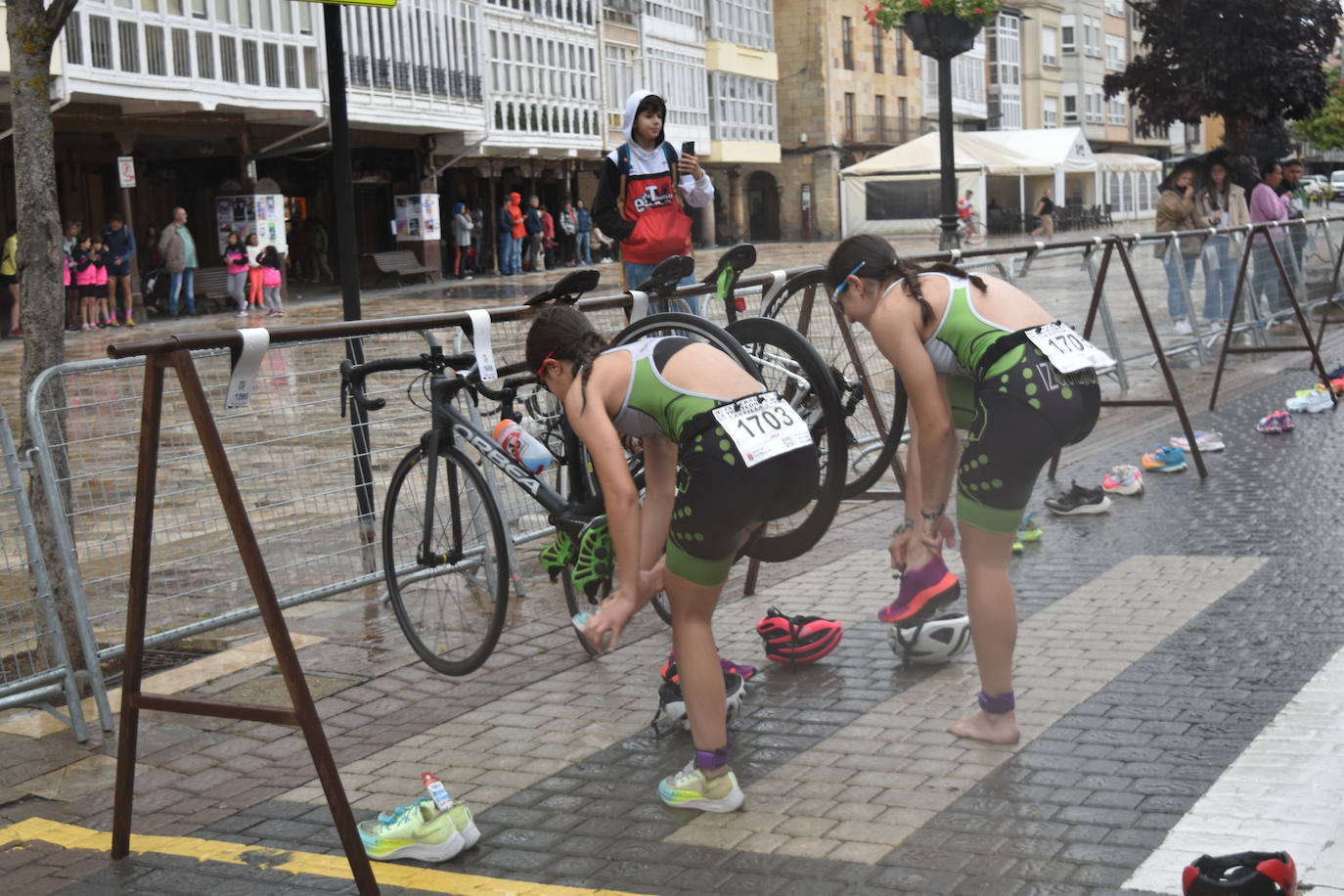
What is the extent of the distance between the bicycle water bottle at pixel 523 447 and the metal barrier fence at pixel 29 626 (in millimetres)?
1576

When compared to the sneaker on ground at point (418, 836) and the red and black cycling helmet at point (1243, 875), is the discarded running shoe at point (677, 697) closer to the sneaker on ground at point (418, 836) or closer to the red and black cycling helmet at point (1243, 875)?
the sneaker on ground at point (418, 836)

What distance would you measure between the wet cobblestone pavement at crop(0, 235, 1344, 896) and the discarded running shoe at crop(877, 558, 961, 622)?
22 centimetres

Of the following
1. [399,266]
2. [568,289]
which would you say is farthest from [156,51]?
[568,289]

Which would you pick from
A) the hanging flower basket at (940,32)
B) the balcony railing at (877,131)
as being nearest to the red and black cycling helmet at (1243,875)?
the hanging flower basket at (940,32)

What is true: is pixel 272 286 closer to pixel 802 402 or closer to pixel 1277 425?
pixel 1277 425

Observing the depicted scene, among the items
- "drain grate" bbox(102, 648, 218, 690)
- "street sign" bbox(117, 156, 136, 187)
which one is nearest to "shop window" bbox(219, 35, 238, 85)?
"street sign" bbox(117, 156, 136, 187)

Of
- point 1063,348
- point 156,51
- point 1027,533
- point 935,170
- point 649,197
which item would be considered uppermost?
point 156,51

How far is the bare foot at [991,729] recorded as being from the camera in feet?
16.9

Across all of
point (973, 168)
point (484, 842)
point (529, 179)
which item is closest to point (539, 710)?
point (484, 842)

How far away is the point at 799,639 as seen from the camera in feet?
20.1

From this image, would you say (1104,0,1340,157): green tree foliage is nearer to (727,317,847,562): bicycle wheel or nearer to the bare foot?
(727,317,847,562): bicycle wheel

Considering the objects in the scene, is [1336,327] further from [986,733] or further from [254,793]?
[254,793]

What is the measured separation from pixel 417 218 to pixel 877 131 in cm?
3547

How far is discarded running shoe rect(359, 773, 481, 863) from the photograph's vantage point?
14.7ft
